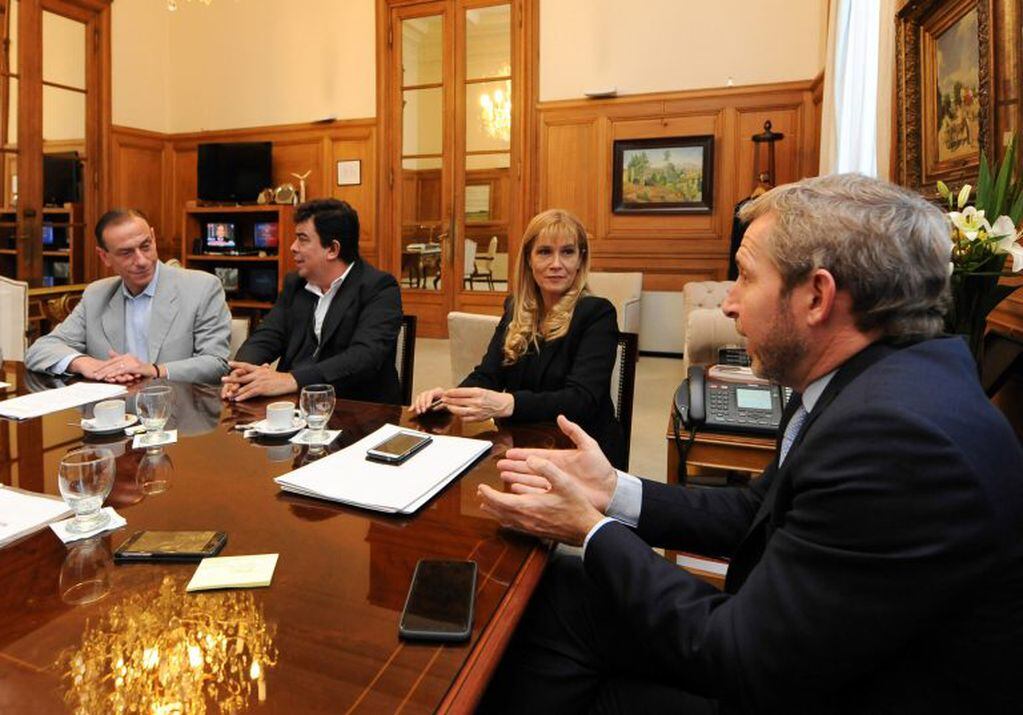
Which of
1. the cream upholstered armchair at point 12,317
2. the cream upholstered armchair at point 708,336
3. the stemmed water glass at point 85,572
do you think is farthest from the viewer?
the cream upholstered armchair at point 12,317

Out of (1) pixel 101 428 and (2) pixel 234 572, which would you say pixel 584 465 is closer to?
(2) pixel 234 572

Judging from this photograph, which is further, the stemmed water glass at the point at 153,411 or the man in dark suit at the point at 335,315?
the man in dark suit at the point at 335,315

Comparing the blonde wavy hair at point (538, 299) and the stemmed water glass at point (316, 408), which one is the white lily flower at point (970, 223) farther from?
the stemmed water glass at point (316, 408)

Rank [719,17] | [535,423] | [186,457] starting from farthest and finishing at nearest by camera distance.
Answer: [719,17] → [535,423] → [186,457]

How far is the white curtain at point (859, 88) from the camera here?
3287 millimetres

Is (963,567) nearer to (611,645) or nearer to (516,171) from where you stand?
(611,645)

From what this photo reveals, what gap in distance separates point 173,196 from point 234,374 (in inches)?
302

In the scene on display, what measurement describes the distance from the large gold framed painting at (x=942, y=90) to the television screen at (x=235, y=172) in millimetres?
6656

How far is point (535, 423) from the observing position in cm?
180

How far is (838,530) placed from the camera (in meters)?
0.75

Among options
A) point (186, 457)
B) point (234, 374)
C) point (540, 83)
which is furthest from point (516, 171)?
point (186, 457)

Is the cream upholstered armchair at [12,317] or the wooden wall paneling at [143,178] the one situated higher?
the wooden wall paneling at [143,178]

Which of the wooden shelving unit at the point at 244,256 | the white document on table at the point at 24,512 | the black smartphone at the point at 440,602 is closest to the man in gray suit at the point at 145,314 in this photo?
the white document on table at the point at 24,512

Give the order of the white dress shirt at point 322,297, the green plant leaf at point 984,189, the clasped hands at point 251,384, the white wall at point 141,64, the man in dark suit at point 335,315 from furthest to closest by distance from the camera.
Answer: the white wall at point 141,64
the white dress shirt at point 322,297
the man in dark suit at point 335,315
the clasped hands at point 251,384
the green plant leaf at point 984,189
